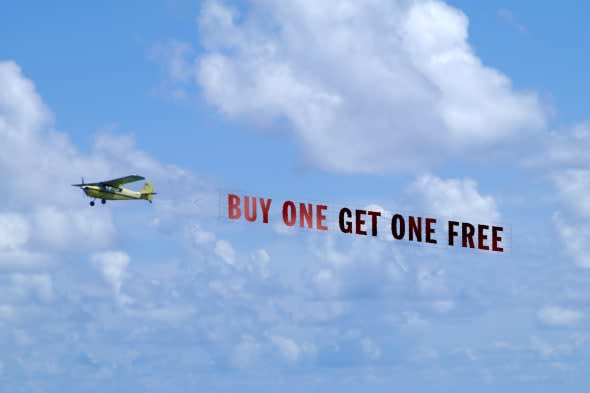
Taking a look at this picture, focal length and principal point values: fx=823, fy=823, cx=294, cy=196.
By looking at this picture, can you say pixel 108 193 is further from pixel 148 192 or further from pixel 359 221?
pixel 359 221

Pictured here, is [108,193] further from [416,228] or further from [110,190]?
[416,228]

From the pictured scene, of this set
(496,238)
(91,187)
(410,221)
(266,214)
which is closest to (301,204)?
(266,214)

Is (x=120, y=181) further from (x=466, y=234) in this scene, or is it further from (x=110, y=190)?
(x=466, y=234)

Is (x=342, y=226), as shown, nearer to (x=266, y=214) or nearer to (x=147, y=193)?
(x=266, y=214)

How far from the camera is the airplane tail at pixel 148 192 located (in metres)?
163

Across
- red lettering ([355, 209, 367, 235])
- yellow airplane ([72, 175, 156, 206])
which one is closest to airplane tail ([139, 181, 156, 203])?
yellow airplane ([72, 175, 156, 206])

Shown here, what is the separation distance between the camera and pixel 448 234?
12575cm

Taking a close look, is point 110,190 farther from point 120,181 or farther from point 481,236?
point 481,236

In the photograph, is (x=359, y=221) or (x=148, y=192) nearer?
(x=359, y=221)

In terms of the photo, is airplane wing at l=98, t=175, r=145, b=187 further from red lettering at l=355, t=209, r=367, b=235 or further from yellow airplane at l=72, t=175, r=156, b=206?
red lettering at l=355, t=209, r=367, b=235

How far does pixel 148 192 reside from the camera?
164 meters

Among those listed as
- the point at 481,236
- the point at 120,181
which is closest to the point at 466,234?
the point at 481,236

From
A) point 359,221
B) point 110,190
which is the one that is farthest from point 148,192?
point 359,221

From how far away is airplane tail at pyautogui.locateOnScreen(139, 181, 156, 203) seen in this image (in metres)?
163
